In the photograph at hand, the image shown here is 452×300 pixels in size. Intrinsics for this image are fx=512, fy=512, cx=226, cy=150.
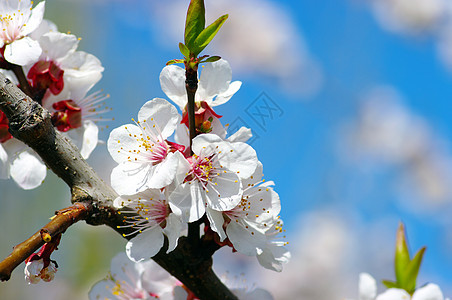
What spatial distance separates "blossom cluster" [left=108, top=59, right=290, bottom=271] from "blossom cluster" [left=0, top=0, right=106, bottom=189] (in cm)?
34

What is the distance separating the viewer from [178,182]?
112 centimetres

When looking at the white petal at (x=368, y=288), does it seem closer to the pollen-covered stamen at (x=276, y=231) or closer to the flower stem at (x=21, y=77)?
the pollen-covered stamen at (x=276, y=231)

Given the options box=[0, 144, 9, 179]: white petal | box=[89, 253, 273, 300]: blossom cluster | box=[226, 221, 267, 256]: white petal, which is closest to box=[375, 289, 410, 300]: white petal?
box=[89, 253, 273, 300]: blossom cluster

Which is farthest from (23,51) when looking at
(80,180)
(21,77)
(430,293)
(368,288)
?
(430,293)

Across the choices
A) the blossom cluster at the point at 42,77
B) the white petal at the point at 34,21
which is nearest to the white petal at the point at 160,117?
the blossom cluster at the point at 42,77

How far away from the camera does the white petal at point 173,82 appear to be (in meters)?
1.26

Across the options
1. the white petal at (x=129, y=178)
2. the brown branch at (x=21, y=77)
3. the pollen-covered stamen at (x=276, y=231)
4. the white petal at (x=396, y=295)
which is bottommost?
the white petal at (x=129, y=178)

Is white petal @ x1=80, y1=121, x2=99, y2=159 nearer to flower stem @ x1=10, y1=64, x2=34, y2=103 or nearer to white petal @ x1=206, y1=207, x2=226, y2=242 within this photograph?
flower stem @ x1=10, y1=64, x2=34, y2=103

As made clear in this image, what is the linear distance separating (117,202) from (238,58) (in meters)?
6.72

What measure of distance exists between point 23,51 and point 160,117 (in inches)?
16.7

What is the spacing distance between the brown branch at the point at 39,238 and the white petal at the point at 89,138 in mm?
484

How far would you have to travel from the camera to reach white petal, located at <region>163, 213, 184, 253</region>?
1128 mm

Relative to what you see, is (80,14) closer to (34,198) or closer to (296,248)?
(34,198)

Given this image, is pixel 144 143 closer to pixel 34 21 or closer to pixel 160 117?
pixel 160 117
